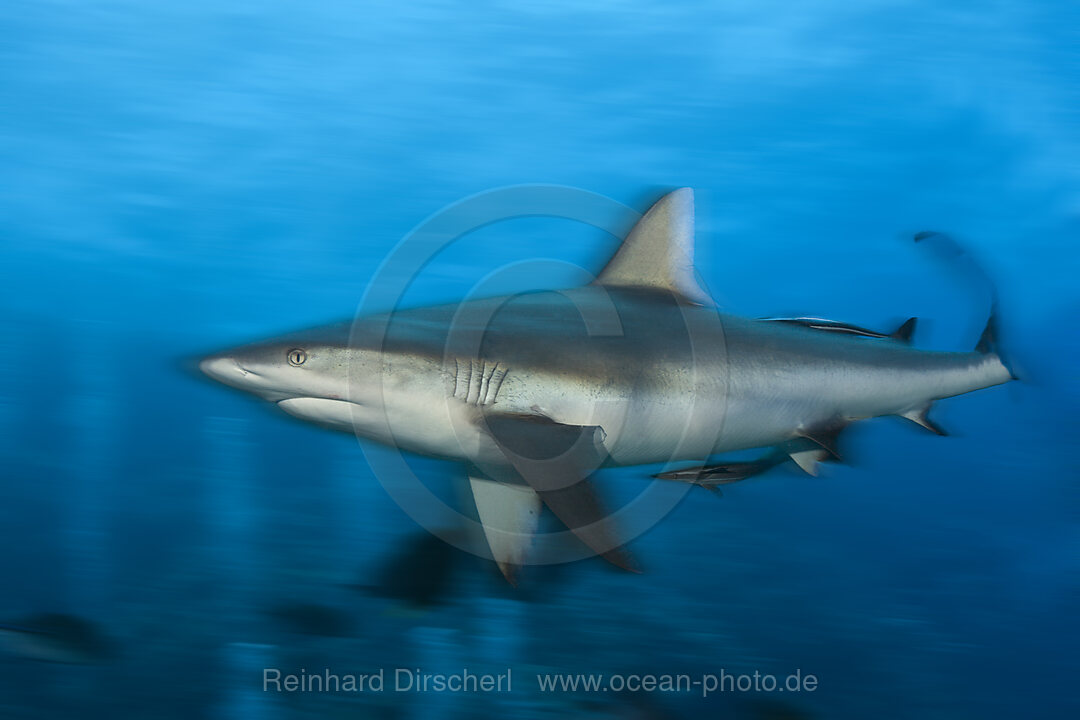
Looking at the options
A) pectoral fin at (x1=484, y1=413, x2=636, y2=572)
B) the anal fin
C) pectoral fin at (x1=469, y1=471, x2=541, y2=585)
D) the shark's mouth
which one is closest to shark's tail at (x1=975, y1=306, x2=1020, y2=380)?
the anal fin

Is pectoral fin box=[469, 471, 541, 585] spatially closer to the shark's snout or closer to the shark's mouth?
the shark's mouth

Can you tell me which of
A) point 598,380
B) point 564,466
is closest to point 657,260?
point 598,380

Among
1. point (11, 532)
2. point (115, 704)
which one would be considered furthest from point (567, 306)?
point (11, 532)

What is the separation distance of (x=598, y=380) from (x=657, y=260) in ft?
2.24

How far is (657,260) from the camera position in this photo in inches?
106

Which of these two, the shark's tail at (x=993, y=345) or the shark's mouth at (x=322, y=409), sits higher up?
the shark's tail at (x=993, y=345)

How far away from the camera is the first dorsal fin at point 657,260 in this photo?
8.84ft

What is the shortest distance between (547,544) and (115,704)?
1429 mm

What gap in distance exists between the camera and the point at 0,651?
2205 millimetres

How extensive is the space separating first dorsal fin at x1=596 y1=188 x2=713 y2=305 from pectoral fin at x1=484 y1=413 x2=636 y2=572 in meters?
0.79

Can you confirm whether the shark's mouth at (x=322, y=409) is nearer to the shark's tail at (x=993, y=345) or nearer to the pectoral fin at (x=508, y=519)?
the pectoral fin at (x=508, y=519)

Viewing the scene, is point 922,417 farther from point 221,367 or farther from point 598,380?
point 221,367

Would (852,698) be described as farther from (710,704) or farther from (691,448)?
(691,448)

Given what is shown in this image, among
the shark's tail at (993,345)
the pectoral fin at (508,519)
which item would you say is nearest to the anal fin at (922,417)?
the shark's tail at (993,345)
